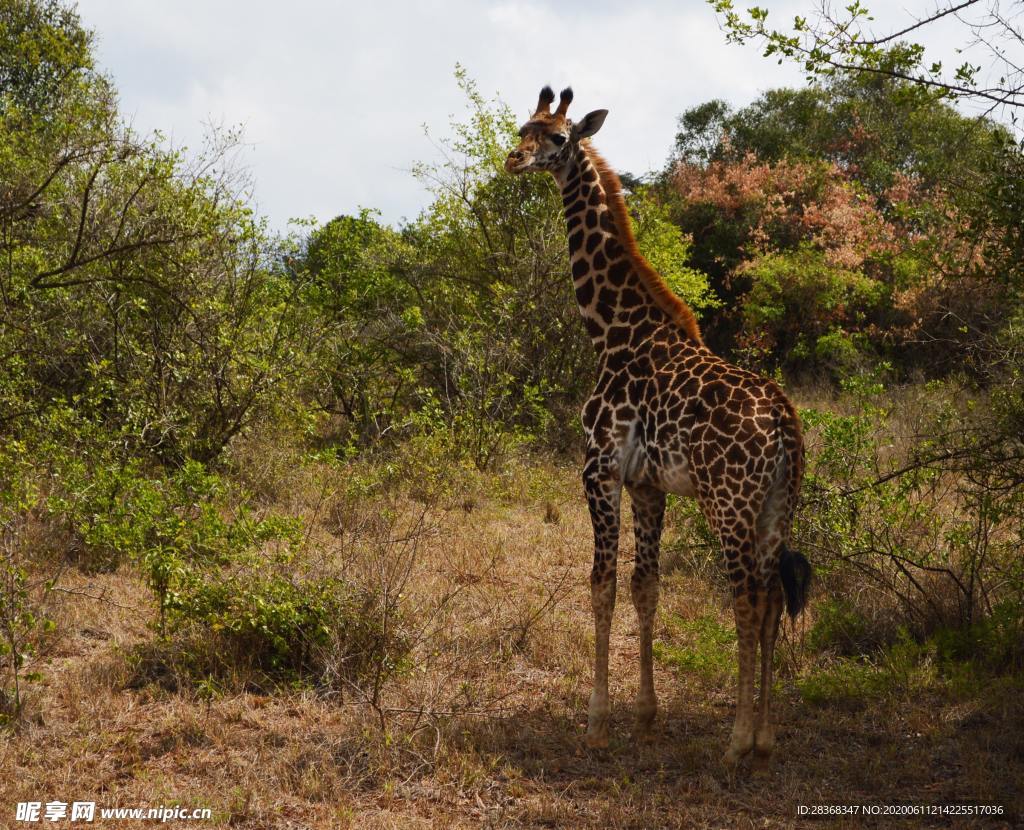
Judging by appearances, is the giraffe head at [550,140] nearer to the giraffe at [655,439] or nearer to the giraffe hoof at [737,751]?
the giraffe at [655,439]

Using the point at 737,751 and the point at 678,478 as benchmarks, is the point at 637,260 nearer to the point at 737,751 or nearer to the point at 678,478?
the point at 678,478

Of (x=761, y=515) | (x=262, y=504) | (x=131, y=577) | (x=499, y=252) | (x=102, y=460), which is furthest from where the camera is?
(x=499, y=252)

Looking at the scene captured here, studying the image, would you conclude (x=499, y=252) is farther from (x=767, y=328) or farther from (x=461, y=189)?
(x=767, y=328)

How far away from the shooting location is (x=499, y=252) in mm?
14422

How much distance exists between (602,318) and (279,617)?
2.82 m

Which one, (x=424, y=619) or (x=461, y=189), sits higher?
(x=461, y=189)

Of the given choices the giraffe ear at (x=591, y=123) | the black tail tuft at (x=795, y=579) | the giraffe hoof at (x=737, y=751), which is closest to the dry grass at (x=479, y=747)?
the giraffe hoof at (x=737, y=751)

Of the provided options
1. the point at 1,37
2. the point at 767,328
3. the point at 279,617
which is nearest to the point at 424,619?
the point at 279,617

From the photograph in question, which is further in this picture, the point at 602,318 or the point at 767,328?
the point at 767,328

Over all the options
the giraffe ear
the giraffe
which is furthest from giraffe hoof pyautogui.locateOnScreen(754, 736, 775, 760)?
the giraffe ear

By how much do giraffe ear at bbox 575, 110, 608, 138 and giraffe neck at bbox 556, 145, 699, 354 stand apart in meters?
0.12

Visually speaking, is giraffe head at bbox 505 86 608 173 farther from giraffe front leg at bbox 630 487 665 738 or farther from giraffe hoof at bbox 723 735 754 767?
giraffe hoof at bbox 723 735 754 767

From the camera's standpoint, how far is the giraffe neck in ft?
20.6

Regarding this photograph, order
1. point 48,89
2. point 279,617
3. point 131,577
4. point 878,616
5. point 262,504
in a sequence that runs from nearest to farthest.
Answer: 1. point 279,617
2. point 878,616
3. point 131,577
4. point 262,504
5. point 48,89
